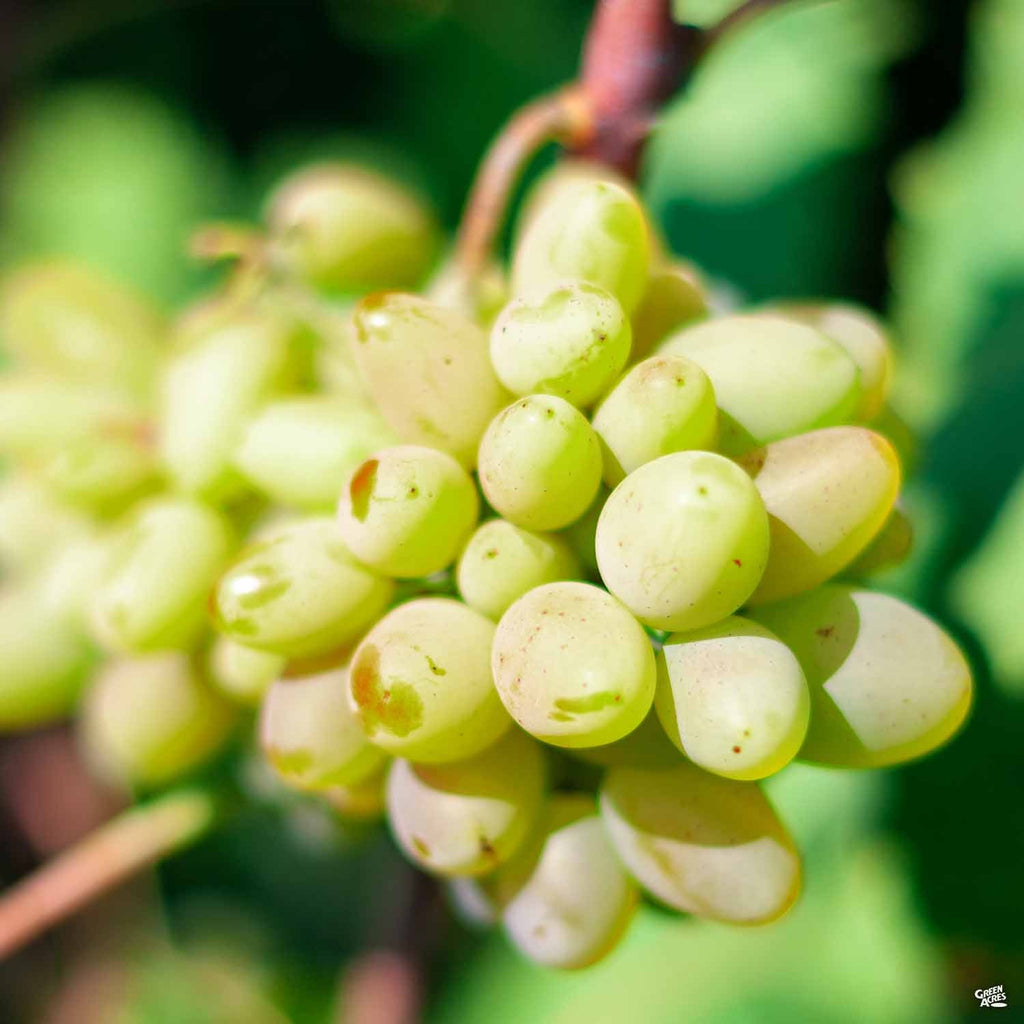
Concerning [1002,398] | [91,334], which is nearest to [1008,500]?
[1002,398]

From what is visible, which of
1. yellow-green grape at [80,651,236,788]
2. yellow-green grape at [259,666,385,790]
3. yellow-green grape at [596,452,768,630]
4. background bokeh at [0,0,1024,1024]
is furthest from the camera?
background bokeh at [0,0,1024,1024]

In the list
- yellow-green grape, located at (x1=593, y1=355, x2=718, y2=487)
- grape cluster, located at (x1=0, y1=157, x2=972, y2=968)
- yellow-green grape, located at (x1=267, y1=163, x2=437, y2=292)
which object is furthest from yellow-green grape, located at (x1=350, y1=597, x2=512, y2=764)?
yellow-green grape, located at (x1=267, y1=163, x2=437, y2=292)

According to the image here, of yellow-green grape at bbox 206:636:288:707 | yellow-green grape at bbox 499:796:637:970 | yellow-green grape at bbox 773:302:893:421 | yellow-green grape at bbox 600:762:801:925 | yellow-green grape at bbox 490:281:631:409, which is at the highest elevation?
yellow-green grape at bbox 490:281:631:409

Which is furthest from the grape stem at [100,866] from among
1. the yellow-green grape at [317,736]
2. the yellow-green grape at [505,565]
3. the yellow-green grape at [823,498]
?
the yellow-green grape at [823,498]

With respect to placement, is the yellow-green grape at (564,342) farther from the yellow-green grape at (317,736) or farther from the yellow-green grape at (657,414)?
the yellow-green grape at (317,736)

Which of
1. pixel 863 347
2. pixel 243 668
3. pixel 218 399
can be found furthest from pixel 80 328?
pixel 863 347

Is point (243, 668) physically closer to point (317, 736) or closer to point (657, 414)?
point (317, 736)

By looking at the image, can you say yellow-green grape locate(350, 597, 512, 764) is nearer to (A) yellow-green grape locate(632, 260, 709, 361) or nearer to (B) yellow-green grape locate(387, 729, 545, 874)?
(B) yellow-green grape locate(387, 729, 545, 874)
